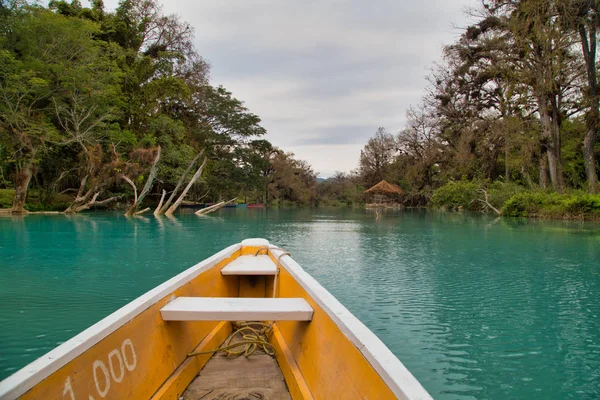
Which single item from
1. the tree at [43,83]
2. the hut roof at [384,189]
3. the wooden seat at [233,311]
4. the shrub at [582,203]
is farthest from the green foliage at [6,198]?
the hut roof at [384,189]

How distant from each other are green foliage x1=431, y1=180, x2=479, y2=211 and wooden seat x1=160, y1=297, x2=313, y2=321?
28.6 meters

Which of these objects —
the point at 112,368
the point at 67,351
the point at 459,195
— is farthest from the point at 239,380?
the point at 459,195

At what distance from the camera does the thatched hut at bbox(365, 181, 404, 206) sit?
40094mm

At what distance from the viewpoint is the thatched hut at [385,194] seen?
132 feet

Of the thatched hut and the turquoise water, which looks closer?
the turquoise water

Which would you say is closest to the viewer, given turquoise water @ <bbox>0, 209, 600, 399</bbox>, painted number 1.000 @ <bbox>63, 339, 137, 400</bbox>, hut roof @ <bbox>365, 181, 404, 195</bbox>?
painted number 1.000 @ <bbox>63, 339, 137, 400</bbox>

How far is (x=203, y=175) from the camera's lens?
103 feet

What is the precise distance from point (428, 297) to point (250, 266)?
8.73 feet

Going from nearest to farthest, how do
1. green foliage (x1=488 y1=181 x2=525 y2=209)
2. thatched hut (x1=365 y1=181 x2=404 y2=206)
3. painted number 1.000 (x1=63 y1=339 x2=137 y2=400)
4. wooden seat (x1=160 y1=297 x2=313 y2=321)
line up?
1. painted number 1.000 (x1=63 y1=339 x2=137 y2=400)
2. wooden seat (x1=160 y1=297 x2=313 y2=321)
3. green foliage (x1=488 y1=181 x2=525 y2=209)
4. thatched hut (x1=365 y1=181 x2=404 y2=206)

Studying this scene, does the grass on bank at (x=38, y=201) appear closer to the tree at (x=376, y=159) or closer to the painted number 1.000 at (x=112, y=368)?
the painted number 1.000 at (x=112, y=368)

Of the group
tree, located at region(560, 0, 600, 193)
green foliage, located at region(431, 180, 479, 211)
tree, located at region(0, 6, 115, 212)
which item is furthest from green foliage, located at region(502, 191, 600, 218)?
tree, located at region(0, 6, 115, 212)

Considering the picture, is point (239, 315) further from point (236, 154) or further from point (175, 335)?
point (236, 154)

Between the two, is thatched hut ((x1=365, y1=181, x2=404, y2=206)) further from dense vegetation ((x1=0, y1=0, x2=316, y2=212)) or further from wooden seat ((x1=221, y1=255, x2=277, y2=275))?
wooden seat ((x1=221, y1=255, x2=277, y2=275))

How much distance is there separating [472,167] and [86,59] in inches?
1008
